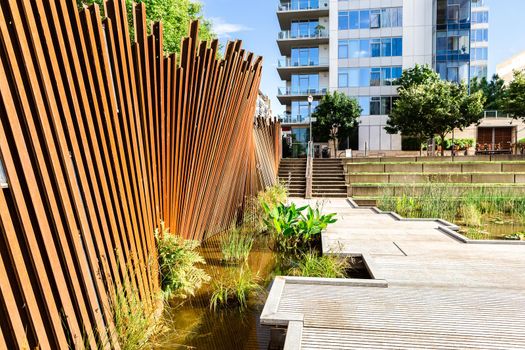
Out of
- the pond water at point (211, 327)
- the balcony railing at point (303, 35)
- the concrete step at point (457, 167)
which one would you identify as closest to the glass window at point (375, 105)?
the balcony railing at point (303, 35)

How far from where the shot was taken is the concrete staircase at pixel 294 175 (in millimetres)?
16761

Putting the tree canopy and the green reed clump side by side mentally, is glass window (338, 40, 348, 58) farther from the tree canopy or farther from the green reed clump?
the green reed clump

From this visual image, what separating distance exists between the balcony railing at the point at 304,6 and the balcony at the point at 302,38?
7.05 ft

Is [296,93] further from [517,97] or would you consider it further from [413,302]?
[413,302]

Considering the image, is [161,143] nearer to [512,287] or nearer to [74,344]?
[74,344]

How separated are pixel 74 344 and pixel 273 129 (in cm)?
1325

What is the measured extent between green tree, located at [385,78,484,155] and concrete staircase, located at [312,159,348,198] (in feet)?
31.7

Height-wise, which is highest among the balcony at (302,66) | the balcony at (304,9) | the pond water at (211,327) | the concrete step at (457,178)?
the balcony at (304,9)

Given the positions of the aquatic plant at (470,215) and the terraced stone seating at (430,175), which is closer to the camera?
the aquatic plant at (470,215)

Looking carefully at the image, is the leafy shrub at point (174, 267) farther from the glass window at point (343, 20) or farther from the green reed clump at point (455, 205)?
the glass window at point (343, 20)

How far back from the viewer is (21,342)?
2250 millimetres

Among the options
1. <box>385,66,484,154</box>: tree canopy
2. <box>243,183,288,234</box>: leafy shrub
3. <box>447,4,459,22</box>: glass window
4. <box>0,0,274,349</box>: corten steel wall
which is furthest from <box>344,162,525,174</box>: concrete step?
<box>447,4,459,22</box>: glass window

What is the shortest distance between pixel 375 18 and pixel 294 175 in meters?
24.6

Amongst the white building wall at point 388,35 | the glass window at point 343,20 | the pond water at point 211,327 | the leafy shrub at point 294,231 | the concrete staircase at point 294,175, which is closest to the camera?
the pond water at point 211,327
